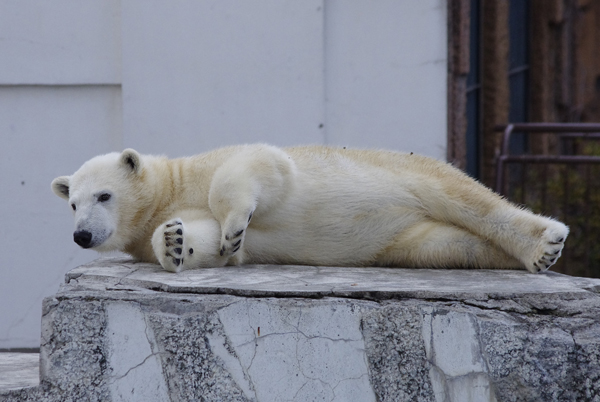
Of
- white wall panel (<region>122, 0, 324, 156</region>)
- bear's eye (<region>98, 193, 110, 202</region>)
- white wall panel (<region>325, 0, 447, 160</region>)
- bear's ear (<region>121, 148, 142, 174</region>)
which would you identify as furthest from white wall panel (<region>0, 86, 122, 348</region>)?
bear's eye (<region>98, 193, 110, 202</region>)

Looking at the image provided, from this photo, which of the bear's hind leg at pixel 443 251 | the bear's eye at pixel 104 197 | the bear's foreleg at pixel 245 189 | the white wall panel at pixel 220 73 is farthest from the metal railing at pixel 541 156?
the bear's eye at pixel 104 197

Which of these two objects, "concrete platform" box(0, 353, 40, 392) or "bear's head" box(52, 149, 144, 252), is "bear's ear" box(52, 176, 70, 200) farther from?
"concrete platform" box(0, 353, 40, 392)

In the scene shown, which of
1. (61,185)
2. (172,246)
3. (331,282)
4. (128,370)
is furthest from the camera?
(61,185)

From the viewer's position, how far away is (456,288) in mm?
2590

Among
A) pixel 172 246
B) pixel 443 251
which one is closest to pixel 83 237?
pixel 172 246

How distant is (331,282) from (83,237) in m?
1.01

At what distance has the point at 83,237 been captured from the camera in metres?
2.97

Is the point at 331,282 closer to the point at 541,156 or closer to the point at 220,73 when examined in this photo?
the point at 220,73

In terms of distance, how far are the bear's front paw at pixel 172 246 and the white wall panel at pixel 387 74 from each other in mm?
2461

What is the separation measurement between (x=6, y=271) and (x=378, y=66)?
2900 millimetres

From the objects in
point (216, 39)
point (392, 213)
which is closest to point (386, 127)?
point (216, 39)

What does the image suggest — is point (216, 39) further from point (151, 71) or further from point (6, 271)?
point (6, 271)

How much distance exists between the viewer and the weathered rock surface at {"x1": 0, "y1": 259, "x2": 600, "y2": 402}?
2459 mm

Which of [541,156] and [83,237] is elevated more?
[541,156]
